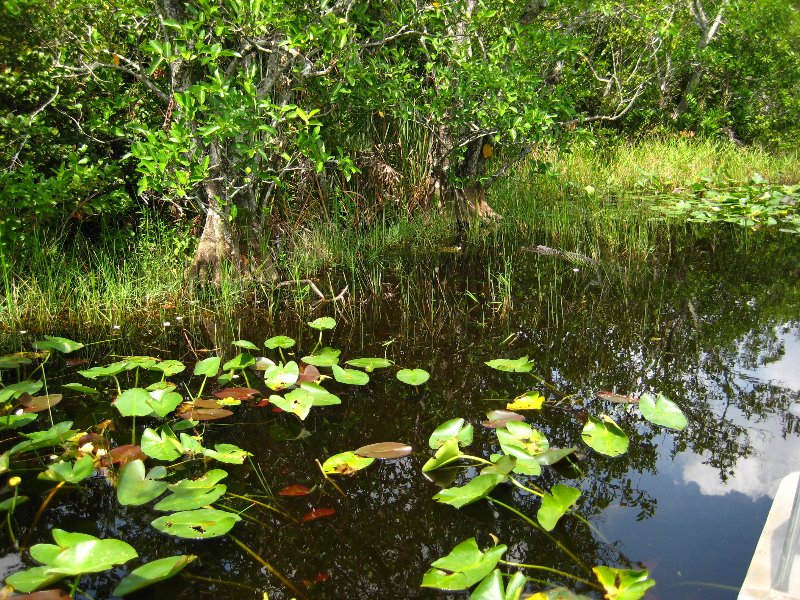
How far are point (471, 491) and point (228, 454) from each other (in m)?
0.90

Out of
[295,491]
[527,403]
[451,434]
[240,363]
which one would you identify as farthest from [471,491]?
[240,363]

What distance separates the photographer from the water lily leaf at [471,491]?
2.08 meters

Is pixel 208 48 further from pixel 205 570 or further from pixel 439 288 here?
pixel 205 570

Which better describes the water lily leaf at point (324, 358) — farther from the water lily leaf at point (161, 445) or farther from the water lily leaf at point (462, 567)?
the water lily leaf at point (462, 567)

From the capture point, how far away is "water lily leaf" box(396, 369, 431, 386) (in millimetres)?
2932

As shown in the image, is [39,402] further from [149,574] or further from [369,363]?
[369,363]

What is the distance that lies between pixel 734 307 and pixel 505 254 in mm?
1790

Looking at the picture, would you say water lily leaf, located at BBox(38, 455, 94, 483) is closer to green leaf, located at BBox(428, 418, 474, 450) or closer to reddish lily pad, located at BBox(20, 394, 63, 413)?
reddish lily pad, located at BBox(20, 394, 63, 413)

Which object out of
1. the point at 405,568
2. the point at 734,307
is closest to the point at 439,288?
the point at 734,307

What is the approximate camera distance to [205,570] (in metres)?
1.89

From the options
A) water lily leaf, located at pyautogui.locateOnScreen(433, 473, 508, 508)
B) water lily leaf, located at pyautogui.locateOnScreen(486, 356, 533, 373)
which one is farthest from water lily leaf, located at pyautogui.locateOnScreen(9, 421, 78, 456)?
water lily leaf, located at pyautogui.locateOnScreen(486, 356, 533, 373)

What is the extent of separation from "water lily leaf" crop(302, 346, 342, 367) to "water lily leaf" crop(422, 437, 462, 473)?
3.17ft

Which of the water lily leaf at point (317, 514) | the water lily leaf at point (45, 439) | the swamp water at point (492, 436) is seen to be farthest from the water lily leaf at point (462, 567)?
the water lily leaf at point (45, 439)

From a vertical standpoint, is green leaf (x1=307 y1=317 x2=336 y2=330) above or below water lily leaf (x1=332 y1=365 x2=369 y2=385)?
below
